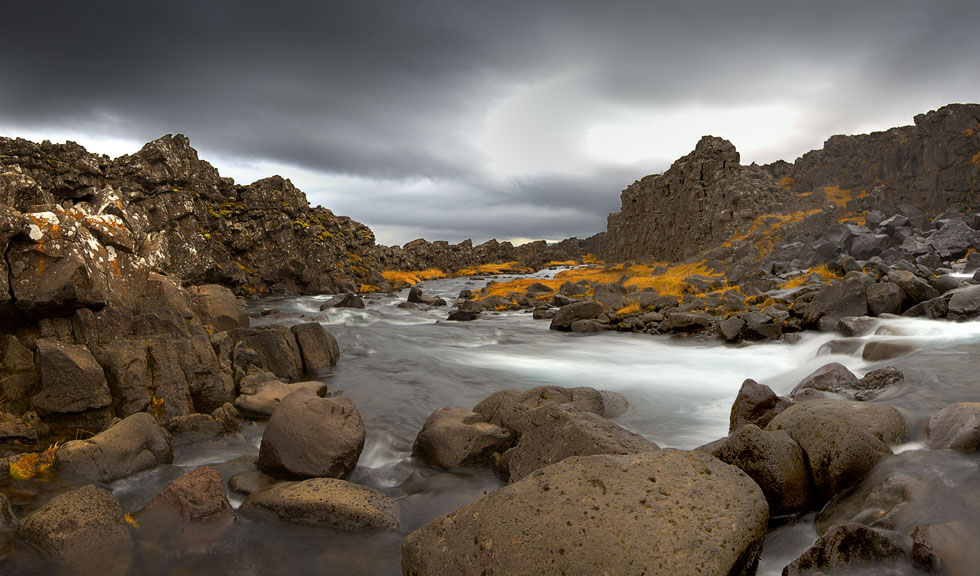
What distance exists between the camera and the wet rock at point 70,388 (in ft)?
26.4

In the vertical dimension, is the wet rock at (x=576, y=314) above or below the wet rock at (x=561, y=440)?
above

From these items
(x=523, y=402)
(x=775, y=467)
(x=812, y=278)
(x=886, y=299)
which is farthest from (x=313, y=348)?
(x=812, y=278)

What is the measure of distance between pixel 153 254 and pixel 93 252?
2.94 metres

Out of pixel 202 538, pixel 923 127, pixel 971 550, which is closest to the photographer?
pixel 971 550

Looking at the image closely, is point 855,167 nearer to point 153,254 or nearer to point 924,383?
point 924,383

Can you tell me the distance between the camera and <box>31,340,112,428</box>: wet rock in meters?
8.05

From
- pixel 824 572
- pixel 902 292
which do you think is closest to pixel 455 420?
pixel 824 572

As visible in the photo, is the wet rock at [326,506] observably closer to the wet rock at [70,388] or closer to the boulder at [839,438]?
the wet rock at [70,388]

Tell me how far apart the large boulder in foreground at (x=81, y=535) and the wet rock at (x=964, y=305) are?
1938 cm

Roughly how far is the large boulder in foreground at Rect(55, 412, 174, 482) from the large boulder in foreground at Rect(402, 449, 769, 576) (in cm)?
507

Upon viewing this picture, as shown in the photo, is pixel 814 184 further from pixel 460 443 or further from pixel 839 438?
pixel 460 443

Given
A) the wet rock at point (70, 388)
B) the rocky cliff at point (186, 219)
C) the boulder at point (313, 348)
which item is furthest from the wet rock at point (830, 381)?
the rocky cliff at point (186, 219)

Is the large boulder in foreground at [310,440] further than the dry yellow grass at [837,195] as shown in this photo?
No

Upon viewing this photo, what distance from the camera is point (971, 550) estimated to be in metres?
3.78
